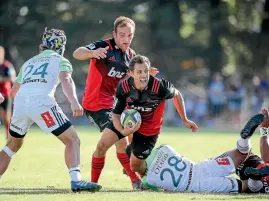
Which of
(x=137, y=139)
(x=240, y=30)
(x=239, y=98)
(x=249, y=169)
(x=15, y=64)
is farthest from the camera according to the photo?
(x=240, y=30)

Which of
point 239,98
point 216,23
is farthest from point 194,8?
point 239,98

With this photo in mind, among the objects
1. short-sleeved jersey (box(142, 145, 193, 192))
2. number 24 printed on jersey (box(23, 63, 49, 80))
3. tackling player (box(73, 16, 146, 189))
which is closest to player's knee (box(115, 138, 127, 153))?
tackling player (box(73, 16, 146, 189))

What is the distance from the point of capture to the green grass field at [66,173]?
8.64 m

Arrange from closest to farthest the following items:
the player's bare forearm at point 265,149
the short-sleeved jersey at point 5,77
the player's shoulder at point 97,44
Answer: the player's bare forearm at point 265,149
the player's shoulder at point 97,44
the short-sleeved jersey at point 5,77

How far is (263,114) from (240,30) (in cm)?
2549

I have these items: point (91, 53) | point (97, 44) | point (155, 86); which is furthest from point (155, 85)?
point (97, 44)

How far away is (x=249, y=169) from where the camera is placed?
9.03m

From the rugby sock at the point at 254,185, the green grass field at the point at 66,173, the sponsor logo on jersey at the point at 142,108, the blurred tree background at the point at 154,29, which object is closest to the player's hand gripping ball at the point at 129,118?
the sponsor logo on jersey at the point at 142,108

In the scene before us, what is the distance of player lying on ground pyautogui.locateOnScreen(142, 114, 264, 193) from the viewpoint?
914cm

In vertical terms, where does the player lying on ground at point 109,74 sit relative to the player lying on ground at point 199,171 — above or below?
above

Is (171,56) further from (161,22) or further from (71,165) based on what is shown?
(71,165)

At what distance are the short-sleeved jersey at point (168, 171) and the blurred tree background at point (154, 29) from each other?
23.1m

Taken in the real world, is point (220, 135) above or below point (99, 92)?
below

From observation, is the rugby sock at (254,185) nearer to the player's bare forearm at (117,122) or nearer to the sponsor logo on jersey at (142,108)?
the sponsor logo on jersey at (142,108)
